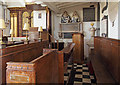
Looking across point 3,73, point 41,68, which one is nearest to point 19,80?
point 41,68

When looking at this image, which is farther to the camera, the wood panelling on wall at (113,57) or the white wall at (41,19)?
the white wall at (41,19)

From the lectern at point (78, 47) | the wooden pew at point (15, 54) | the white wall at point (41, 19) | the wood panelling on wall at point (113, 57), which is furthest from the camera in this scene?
the white wall at point (41, 19)

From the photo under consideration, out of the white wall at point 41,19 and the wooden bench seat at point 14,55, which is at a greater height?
the white wall at point 41,19

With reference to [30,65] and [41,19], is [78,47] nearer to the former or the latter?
[41,19]

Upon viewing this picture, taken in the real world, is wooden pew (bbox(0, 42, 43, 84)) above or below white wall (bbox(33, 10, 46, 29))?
below

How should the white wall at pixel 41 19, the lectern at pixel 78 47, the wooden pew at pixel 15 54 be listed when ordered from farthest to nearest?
the white wall at pixel 41 19
the lectern at pixel 78 47
the wooden pew at pixel 15 54

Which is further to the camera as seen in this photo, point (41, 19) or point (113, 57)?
point (41, 19)

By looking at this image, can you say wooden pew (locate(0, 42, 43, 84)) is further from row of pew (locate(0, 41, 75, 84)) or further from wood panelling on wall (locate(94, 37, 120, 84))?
wood panelling on wall (locate(94, 37, 120, 84))

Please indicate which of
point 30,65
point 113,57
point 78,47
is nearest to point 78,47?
point 78,47

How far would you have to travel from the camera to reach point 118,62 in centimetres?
183

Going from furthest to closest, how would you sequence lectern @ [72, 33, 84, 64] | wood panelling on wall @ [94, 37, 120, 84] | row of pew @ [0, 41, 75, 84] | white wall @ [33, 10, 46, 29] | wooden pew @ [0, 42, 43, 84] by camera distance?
white wall @ [33, 10, 46, 29] → lectern @ [72, 33, 84, 64] → wooden pew @ [0, 42, 43, 84] → wood panelling on wall @ [94, 37, 120, 84] → row of pew @ [0, 41, 75, 84]

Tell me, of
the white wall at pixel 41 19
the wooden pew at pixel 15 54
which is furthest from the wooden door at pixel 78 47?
the white wall at pixel 41 19

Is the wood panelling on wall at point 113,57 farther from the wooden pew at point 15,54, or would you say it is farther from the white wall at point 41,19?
the white wall at point 41,19

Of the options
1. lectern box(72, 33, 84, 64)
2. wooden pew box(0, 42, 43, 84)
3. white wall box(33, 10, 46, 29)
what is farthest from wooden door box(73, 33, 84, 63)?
white wall box(33, 10, 46, 29)
